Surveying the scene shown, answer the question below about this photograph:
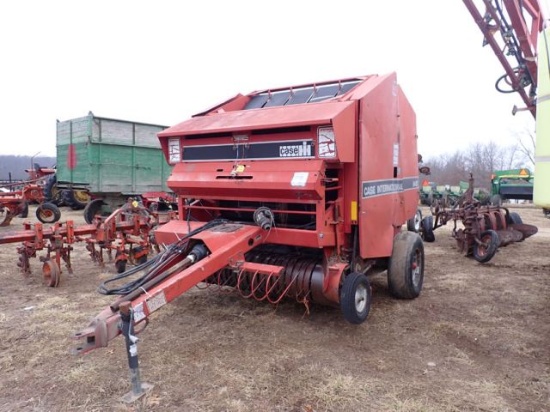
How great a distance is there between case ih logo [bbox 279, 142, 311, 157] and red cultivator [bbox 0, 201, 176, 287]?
327cm

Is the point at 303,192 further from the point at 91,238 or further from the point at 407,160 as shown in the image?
the point at 91,238

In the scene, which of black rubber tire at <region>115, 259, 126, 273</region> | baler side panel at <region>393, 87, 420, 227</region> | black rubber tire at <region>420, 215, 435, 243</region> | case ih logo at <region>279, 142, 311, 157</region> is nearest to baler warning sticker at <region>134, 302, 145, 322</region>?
case ih logo at <region>279, 142, 311, 157</region>

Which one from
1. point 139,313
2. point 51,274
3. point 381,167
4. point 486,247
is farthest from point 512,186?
point 139,313

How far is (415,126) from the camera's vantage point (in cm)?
599

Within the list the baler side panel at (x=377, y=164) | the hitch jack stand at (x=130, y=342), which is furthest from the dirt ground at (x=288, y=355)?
the baler side panel at (x=377, y=164)

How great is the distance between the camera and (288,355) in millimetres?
3604

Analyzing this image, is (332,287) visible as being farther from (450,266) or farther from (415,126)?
(450,266)

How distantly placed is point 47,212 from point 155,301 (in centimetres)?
1136

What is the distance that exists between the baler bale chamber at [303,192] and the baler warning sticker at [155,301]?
1.18ft

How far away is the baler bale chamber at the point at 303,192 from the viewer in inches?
152

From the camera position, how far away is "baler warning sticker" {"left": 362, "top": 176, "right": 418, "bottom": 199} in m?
4.27

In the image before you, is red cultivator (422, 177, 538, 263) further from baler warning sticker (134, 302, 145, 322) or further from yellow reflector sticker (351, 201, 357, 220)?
baler warning sticker (134, 302, 145, 322)

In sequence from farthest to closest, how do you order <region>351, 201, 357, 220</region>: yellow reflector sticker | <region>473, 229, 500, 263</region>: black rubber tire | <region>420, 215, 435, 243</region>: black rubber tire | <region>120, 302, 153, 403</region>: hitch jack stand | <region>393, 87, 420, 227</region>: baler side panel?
1. <region>420, 215, 435, 243</region>: black rubber tire
2. <region>473, 229, 500, 263</region>: black rubber tire
3. <region>393, 87, 420, 227</region>: baler side panel
4. <region>351, 201, 357, 220</region>: yellow reflector sticker
5. <region>120, 302, 153, 403</region>: hitch jack stand

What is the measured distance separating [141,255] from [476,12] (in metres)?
7.05
